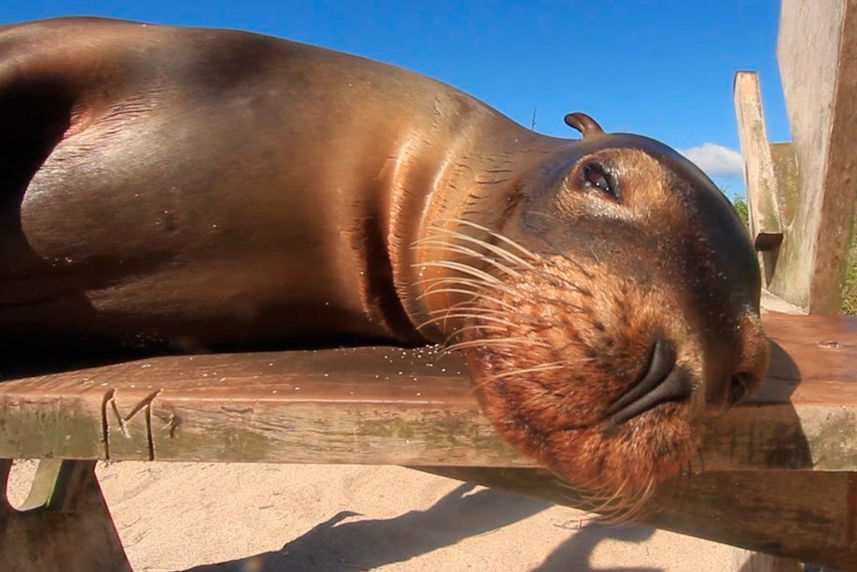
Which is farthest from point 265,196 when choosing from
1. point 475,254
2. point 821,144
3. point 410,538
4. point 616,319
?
point 410,538

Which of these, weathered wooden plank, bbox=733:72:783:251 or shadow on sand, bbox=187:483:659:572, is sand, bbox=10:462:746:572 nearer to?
shadow on sand, bbox=187:483:659:572

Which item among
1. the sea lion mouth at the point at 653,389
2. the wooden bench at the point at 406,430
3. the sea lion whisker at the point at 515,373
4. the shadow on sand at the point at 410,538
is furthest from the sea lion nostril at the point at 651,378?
the shadow on sand at the point at 410,538

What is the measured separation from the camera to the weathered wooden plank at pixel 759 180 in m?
3.51

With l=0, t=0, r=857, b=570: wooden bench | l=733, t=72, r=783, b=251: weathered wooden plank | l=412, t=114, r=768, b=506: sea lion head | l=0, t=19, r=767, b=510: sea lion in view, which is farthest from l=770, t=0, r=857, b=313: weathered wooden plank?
l=412, t=114, r=768, b=506: sea lion head

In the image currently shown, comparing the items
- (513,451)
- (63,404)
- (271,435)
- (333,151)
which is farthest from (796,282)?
(63,404)

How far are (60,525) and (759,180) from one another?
10.0ft

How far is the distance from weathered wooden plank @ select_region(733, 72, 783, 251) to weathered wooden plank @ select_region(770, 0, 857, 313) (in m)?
0.09

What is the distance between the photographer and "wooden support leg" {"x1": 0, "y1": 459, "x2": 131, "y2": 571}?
8.36 feet

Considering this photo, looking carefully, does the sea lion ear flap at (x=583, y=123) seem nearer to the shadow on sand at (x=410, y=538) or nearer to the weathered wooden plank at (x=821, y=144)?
the weathered wooden plank at (x=821, y=144)

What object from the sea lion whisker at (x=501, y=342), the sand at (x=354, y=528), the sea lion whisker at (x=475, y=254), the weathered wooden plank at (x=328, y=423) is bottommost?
the sand at (x=354, y=528)

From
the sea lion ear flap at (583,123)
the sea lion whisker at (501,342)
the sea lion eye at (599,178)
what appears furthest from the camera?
the sea lion ear flap at (583,123)

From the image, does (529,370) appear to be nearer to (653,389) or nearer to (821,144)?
(653,389)

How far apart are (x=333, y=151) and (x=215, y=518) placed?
2.61m

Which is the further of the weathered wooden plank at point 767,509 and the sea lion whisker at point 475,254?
the weathered wooden plank at point 767,509
